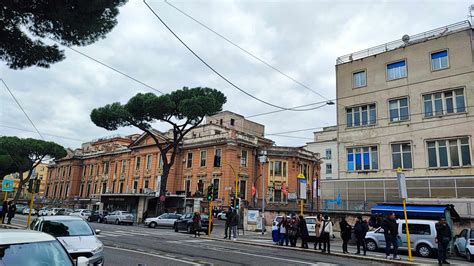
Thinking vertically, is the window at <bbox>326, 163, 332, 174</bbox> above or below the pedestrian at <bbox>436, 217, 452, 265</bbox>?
above

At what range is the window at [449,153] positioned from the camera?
2397cm

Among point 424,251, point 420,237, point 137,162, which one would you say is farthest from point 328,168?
point 424,251

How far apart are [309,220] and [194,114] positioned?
18820 millimetres

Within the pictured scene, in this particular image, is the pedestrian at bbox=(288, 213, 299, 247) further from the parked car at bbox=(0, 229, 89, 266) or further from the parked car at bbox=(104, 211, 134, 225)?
the parked car at bbox=(104, 211, 134, 225)

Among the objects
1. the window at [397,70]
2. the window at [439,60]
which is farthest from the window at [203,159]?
the window at [439,60]

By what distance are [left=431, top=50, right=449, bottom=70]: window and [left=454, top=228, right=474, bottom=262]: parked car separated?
42.8ft

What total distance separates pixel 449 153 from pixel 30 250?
86.4 feet

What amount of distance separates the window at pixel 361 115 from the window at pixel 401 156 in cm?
273

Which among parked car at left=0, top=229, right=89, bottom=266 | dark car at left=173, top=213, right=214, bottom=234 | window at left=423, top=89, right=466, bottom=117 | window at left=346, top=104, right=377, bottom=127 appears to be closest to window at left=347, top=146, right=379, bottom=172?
window at left=346, top=104, right=377, bottom=127

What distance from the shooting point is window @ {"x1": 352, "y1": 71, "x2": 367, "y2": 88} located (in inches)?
1165

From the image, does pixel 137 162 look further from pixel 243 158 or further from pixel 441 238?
pixel 441 238

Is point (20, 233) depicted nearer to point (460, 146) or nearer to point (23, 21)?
point (23, 21)

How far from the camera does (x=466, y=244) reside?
16.5 meters

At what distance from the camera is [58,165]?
252 feet
